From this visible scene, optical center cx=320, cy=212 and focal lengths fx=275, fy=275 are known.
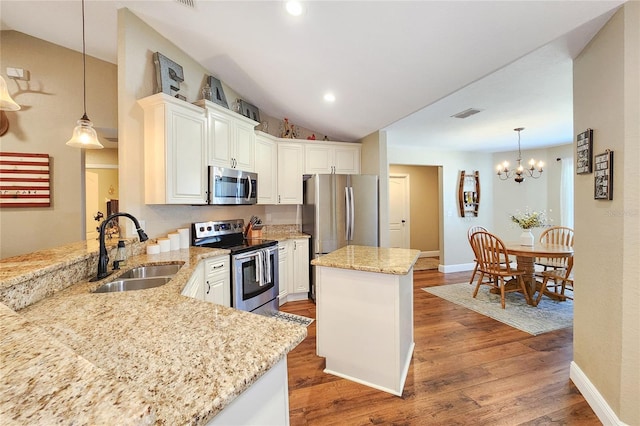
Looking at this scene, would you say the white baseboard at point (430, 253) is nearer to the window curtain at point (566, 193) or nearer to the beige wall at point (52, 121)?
the window curtain at point (566, 193)

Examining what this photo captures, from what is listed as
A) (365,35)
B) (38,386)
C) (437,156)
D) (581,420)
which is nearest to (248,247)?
(365,35)

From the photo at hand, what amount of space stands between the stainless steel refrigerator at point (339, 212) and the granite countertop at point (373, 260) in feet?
4.11

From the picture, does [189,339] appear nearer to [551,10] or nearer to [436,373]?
[436,373]

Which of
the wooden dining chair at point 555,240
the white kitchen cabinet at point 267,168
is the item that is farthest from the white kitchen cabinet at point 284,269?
the wooden dining chair at point 555,240

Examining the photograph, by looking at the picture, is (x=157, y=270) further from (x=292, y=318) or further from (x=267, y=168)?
(x=267, y=168)

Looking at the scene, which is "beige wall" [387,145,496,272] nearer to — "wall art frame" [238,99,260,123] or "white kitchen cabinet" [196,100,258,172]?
"wall art frame" [238,99,260,123]

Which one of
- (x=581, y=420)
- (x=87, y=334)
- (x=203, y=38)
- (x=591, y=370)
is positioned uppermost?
(x=203, y=38)

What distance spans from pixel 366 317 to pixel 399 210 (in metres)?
5.32

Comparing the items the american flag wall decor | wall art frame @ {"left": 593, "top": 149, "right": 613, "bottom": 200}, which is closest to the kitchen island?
wall art frame @ {"left": 593, "top": 149, "right": 613, "bottom": 200}

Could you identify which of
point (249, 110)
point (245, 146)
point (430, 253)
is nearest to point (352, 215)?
point (245, 146)

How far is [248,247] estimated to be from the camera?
293 centimetres

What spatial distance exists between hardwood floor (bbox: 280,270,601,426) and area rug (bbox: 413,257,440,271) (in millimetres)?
2968

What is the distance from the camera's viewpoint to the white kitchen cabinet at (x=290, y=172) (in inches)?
160

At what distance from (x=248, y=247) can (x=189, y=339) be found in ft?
6.97
